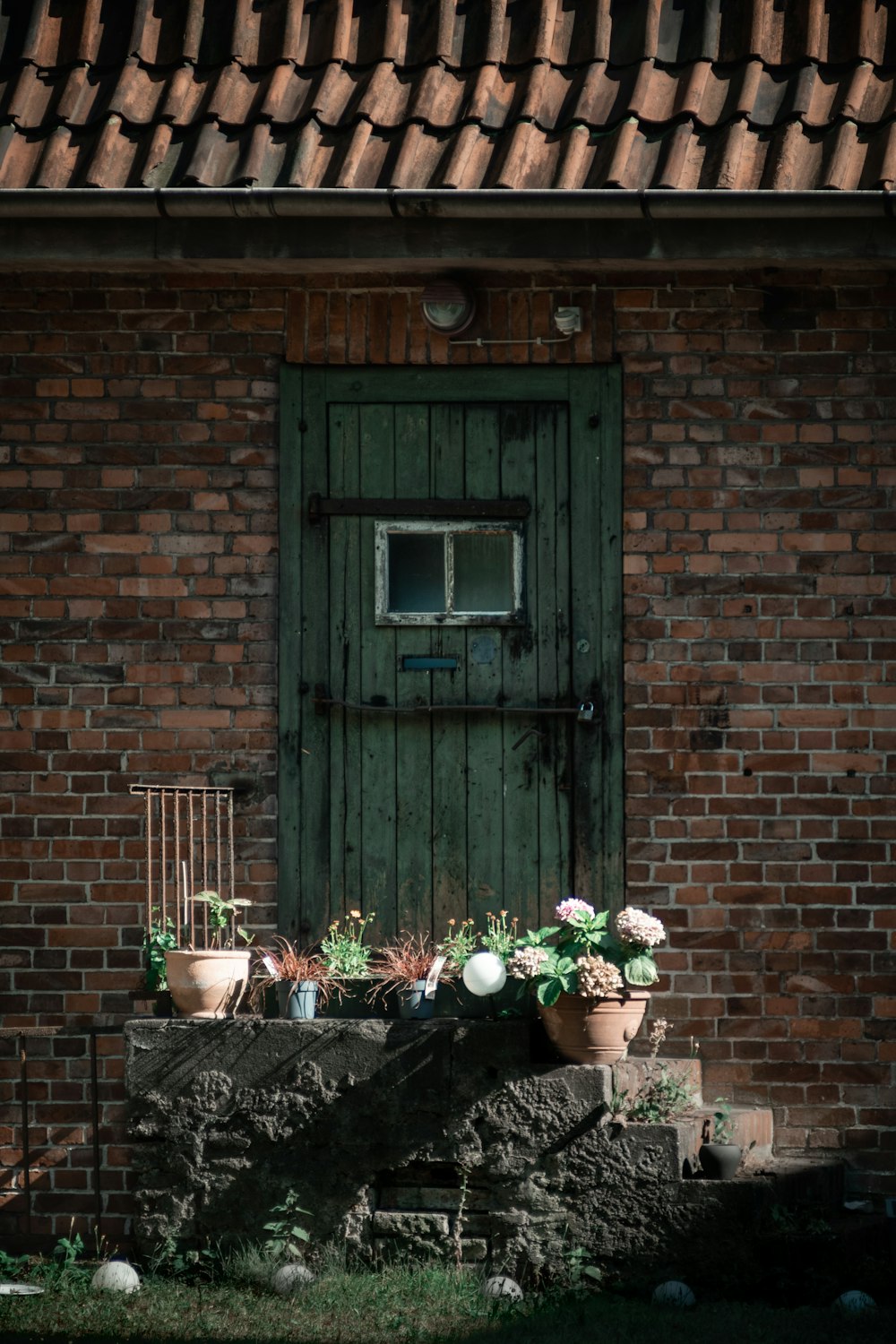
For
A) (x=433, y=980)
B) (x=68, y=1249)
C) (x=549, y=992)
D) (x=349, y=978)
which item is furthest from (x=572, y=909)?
(x=68, y=1249)

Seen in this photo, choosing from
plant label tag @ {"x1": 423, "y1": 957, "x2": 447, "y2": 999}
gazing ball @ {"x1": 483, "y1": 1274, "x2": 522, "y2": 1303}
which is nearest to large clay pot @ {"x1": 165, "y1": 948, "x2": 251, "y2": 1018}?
plant label tag @ {"x1": 423, "y1": 957, "x2": 447, "y2": 999}

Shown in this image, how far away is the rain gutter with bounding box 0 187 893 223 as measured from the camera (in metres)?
5.21

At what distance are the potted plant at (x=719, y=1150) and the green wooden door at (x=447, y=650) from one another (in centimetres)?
86

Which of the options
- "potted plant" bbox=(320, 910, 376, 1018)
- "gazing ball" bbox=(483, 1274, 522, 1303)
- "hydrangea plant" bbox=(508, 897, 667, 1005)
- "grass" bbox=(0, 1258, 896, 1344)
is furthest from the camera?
"potted plant" bbox=(320, 910, 376, 1018)

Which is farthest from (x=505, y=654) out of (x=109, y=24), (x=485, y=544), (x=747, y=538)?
(x=109, y=24)

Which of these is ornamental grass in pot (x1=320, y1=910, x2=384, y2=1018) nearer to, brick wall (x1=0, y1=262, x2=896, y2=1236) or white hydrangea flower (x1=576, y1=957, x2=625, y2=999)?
brick wall (x1=0, y1=262, x2=896, y2=1236)

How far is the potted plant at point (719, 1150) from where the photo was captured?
5.04 meters

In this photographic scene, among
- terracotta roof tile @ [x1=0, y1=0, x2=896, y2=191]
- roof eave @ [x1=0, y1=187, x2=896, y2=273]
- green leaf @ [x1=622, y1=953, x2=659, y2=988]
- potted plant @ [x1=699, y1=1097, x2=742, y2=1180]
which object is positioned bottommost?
potted plant @ [x1=699, y1=1097, x2=742, y2=1180]

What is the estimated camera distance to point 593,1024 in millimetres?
5059

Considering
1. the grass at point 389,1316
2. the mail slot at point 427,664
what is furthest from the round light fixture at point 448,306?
the grass at point 389,1316

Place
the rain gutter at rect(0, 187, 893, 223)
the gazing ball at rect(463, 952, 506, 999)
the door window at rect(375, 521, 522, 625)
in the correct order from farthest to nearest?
the door window at rect(375, 521, 522, 625)
the rain gutter at rect(0, 187, 893, 223)
the gazing ball at rect(463, 952, 506, 999)

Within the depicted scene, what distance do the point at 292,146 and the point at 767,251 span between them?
163 centimetres

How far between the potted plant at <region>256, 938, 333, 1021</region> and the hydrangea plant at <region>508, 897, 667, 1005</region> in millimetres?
637

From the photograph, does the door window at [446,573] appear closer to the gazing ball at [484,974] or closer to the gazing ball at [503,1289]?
the gazing ball at [484,974]
